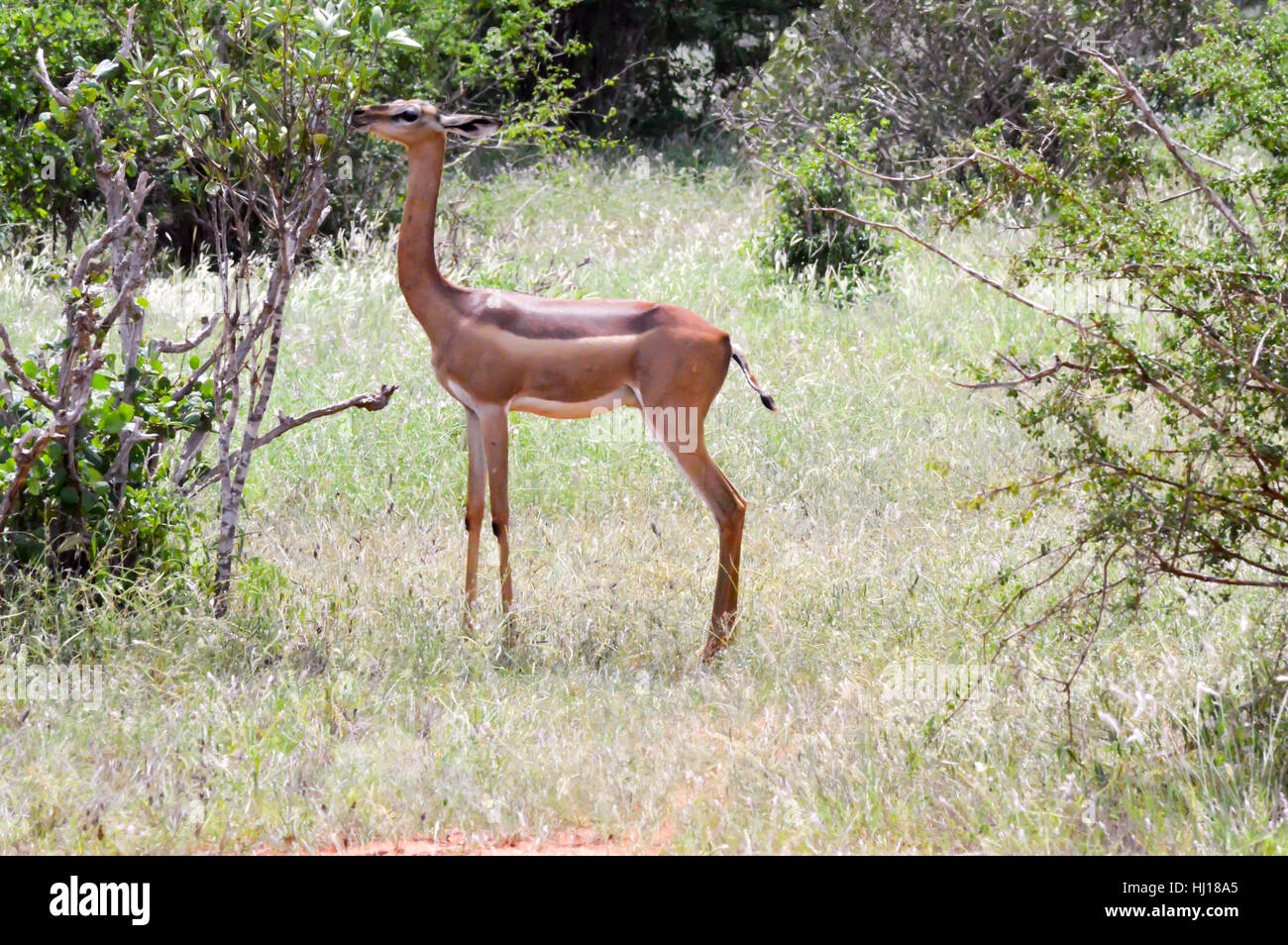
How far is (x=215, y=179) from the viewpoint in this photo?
5254 mm

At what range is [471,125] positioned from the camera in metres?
5.26

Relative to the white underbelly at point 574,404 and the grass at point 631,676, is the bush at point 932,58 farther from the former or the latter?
the white underbelly at point 574,404

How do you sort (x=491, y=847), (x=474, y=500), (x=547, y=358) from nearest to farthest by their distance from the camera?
(x=491, y=847), (x=547, y=358), (x=474, y=500)

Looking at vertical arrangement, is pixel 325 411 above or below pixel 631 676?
above

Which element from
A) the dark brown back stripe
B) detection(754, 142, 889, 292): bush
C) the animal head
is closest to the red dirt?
the dark brown back stripe

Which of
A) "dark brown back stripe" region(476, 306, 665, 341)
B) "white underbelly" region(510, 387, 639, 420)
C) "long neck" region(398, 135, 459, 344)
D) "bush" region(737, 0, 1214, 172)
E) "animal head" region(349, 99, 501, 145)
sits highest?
"bush" region(737, 0, 1214, 172)

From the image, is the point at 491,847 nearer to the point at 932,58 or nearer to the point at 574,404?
the point at 574,404

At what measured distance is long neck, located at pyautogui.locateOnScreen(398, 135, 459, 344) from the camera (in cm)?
529

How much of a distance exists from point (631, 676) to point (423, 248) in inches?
71.4

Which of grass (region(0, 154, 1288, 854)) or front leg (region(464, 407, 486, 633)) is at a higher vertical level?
Answer: front leg (region(464, 407, 486, 633))

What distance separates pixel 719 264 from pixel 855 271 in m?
1.27

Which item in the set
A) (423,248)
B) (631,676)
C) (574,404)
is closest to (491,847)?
(631,676)

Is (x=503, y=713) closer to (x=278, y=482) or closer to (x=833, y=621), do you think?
(x=833, y=621)

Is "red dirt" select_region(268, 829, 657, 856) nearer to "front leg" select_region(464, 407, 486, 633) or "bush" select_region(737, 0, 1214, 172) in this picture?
"front leg" select_region(464, 407, 486, 633)
